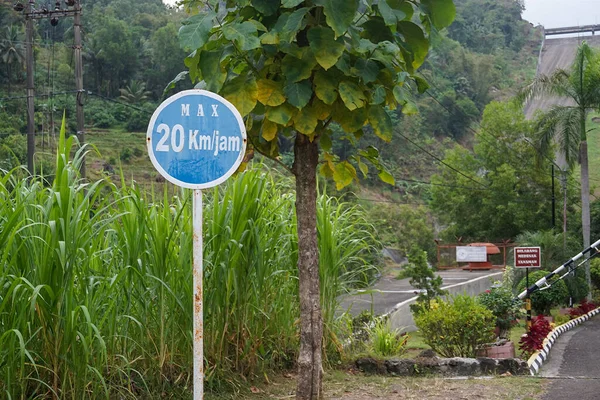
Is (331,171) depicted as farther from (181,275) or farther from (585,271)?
(585,271)

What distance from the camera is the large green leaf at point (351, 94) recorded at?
473 centimetres

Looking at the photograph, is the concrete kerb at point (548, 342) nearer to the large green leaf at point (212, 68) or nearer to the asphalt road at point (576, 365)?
the asphalt road at point (576, 365)

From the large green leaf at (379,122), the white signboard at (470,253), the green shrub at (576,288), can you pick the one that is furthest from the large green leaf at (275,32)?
the white signboard at (470,253)

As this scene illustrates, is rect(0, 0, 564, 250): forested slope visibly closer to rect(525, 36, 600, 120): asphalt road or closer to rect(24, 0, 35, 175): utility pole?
rect(24, 0, 35, 175): utility pole

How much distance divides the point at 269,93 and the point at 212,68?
382 millimetres

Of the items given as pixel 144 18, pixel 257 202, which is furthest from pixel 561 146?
pixel 144 18

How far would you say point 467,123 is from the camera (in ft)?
284

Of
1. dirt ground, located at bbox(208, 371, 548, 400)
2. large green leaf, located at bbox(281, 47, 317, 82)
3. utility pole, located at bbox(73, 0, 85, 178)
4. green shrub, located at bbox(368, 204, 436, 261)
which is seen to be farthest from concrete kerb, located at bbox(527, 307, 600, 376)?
green shrub, located at bbox(368, 204, 436, 261)

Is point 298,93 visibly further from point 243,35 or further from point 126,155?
point 126,155

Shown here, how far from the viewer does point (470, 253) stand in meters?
38.7

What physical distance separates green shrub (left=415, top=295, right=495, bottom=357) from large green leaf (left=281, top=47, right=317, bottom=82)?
6.25m

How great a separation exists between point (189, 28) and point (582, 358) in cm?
1070

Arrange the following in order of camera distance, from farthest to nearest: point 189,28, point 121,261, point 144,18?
1. point 144,18
2. point 121,261
3. point 189,28

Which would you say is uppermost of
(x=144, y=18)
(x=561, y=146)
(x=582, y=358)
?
(x=144, y=18)
